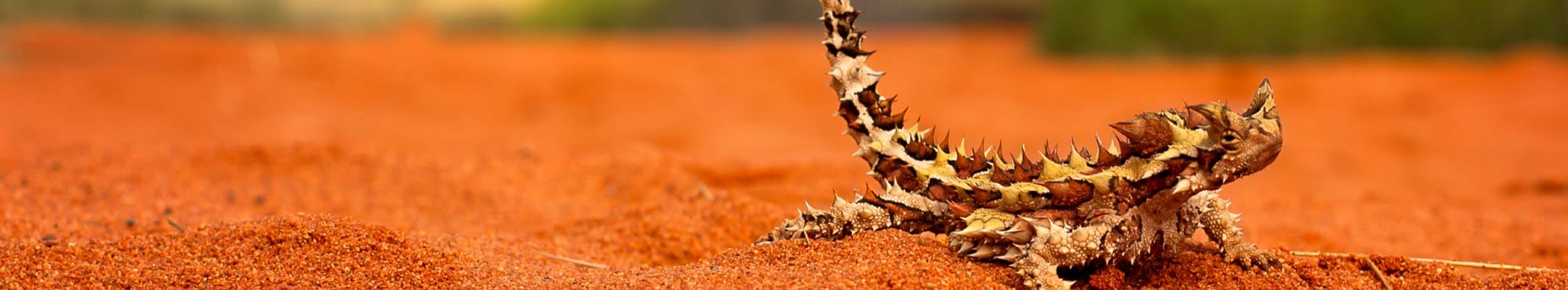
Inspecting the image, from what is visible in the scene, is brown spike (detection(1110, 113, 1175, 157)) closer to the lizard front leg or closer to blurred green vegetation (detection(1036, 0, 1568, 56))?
the lizard front leg

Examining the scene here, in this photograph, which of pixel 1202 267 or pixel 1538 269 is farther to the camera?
pixel 1538 269

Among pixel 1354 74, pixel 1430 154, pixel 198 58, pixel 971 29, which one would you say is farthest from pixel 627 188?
pixel 971 29

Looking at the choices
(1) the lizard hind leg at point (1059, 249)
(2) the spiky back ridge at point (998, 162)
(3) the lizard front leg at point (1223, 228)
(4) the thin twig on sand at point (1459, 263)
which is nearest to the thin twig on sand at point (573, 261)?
(2) the spiky back ridge at point (998, 162)

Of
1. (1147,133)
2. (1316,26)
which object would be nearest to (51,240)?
(1147,133)

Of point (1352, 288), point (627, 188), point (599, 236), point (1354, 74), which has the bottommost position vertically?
point (1352, 288)

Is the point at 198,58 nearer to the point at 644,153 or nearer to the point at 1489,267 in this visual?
the point at 644,153

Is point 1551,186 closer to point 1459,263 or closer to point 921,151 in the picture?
point 1459,263

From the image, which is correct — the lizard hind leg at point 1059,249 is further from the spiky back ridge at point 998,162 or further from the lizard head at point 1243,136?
the lizard head at point 1243,136
